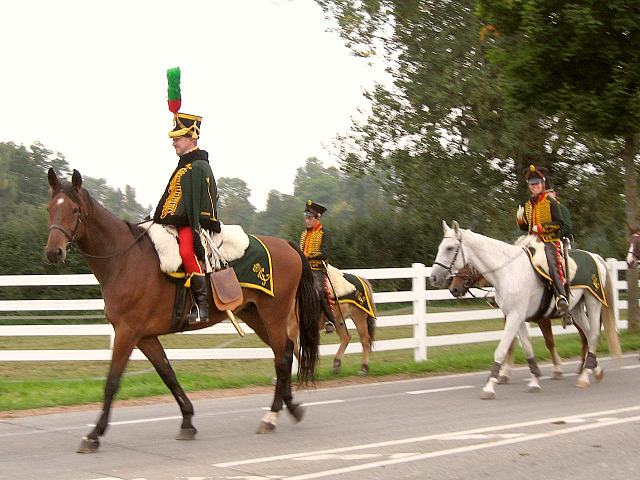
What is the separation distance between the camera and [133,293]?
29.8 ft

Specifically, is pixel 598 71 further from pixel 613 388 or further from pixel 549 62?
pixel 613 388

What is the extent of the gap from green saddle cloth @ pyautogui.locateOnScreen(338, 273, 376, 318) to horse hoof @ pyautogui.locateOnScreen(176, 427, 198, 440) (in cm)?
658

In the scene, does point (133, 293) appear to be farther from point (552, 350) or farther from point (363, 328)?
point (552, 350)

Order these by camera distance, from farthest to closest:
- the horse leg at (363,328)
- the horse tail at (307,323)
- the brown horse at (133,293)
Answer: the horse leg at (363,328) < the horse tail at (307,323) < the brown horse at (133,293)

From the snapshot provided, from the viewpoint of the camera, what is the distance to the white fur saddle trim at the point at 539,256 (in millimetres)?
13164

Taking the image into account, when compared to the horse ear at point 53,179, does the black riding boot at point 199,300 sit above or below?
below

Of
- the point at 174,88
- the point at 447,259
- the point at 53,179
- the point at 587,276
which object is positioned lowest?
the point at 587,276

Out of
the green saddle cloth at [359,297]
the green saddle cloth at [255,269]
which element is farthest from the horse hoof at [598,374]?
the green saddle cloth at [255,269]

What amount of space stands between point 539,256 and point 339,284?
3616mm

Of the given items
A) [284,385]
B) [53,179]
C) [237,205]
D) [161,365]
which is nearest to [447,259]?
[284,385]

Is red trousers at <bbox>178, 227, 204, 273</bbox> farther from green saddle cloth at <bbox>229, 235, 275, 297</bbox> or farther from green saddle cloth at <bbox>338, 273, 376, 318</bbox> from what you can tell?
green saddle cloth at <bbox>338, 273, 376, 318</bbox>

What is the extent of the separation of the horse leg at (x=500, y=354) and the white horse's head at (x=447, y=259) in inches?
38.1

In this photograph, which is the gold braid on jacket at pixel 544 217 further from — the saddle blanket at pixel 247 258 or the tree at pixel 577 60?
the tree at pixel 577 60

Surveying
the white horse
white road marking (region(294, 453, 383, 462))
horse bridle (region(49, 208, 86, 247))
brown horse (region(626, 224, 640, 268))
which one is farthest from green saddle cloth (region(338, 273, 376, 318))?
white road marking (region(294, 453, 383, 462))
